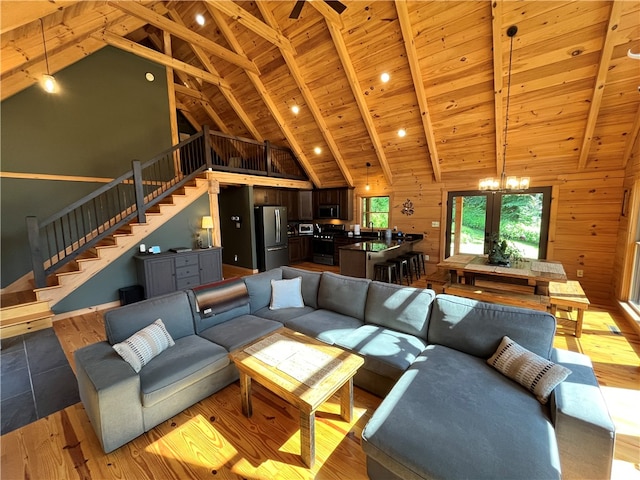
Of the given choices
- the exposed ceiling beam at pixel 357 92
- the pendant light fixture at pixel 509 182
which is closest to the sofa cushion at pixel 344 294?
the pendant light fixture at pixel 509 182

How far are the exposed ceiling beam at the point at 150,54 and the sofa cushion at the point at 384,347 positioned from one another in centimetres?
677

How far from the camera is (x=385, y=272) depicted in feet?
17.1

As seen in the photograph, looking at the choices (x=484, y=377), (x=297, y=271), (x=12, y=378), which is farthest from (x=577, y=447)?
(x=12, y=378)

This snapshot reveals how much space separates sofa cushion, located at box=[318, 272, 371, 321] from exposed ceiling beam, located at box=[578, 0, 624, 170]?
4.14 meters

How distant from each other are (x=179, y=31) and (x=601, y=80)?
6.65 m

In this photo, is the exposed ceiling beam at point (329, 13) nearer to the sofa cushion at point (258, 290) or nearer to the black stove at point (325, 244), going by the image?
the sofa cushion at point (258, 290)

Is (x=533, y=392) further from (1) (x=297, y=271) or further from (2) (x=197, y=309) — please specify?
(2) (x=197, y=309)

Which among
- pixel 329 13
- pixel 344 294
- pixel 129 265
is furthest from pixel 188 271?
pixel 329 13

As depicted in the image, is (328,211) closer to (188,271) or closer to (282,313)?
(188,271)

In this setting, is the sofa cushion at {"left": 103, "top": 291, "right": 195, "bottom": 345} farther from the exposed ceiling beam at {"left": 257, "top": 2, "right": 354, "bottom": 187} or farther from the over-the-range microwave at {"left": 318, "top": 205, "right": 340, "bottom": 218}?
the over-the-range microwave at {"left": 318, "top": 205, "right": 340, "bottom": 218}

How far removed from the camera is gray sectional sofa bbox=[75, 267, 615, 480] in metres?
1.36

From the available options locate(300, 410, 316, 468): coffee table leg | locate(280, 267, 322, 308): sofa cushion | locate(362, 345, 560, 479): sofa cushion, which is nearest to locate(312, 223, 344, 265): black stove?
locate(280, 267, 322, 308): sofa cushion

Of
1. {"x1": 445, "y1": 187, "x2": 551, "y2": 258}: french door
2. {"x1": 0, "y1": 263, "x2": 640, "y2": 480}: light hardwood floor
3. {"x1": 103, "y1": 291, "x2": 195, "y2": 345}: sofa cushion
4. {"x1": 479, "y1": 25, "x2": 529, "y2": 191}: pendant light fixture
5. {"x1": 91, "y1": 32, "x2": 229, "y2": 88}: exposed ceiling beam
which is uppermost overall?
{"x1": 91, "y1": 32, "x2": 229, "y2": 88}: exposed ceiling beam

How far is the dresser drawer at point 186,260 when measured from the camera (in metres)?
5.15
